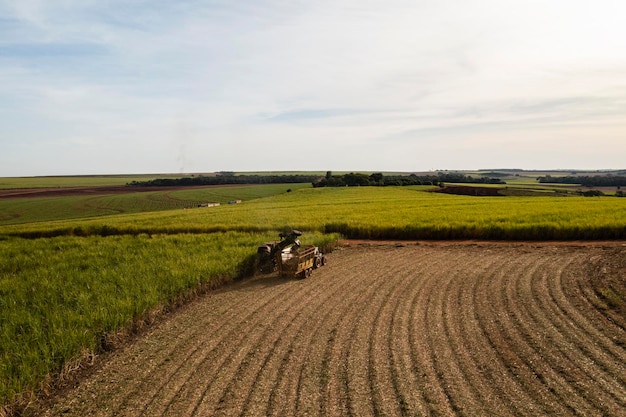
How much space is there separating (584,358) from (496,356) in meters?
1.63

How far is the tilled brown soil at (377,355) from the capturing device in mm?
6695

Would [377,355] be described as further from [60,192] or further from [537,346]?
[60,192]

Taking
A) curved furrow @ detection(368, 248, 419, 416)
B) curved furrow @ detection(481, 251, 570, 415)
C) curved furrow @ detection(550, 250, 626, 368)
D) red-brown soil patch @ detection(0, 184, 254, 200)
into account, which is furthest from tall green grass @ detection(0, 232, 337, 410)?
red-brown soil patch @ detection(0, 184, 254, 200)

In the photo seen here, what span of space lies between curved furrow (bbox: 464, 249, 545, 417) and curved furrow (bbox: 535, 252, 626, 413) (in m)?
0.86

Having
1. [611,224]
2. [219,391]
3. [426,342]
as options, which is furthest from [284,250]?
[611,224]

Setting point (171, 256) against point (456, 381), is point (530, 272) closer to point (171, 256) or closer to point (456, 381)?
point (456, 381)

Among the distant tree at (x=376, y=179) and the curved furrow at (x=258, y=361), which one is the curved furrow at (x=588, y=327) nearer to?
the curved furrow at (x=258, y=361)

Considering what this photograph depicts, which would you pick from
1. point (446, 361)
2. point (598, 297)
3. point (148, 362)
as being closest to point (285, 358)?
point (148, 362)

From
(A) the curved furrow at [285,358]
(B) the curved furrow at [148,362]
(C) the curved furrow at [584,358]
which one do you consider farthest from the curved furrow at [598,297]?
(B) the curved furrow at [148,362]

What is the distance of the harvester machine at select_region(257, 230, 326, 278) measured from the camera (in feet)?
48.7

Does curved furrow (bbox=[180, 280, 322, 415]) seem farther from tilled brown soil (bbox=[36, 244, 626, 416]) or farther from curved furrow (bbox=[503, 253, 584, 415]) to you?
curved furrow (bbox=[503, 253, 584, 415])

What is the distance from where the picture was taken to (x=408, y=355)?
8312 millimetres

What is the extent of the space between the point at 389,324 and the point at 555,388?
12.4ft

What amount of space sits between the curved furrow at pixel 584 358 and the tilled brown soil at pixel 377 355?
0.09 feet
